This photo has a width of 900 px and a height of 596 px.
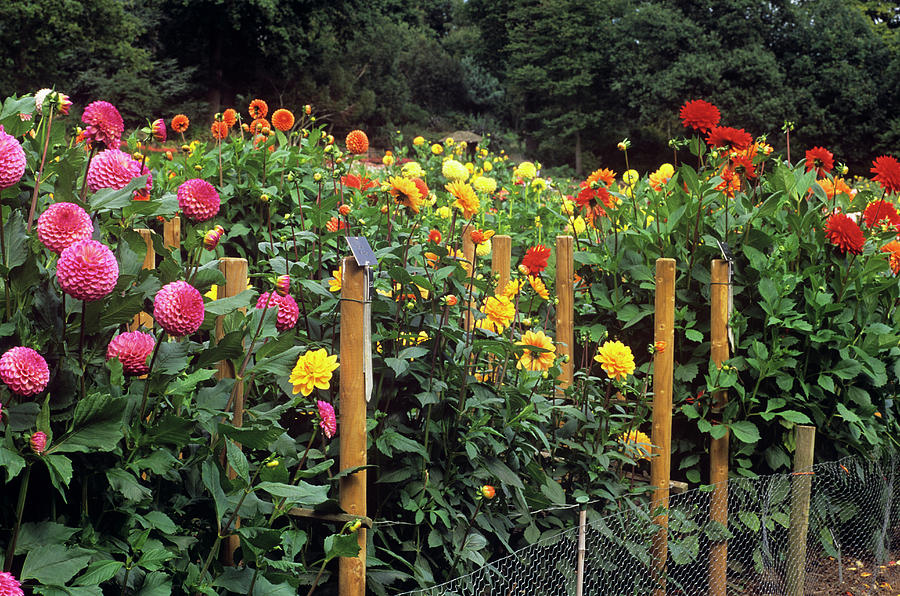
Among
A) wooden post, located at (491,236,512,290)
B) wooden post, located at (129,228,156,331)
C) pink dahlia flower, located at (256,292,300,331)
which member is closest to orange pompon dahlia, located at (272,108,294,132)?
wooden post, located at (129,228,156,331)

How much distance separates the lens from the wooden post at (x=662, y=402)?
8.55 ft

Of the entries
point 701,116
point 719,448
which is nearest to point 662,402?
point 719,448

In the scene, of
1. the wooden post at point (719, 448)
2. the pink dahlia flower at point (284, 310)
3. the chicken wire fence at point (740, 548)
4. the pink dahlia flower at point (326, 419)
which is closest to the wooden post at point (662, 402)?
the chicken wire fence at point (740, 548)

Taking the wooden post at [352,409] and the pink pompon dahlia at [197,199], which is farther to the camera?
the wooden post at [352,409]

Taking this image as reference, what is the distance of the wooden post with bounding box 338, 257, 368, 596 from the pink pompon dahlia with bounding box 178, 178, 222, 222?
1.40 feet

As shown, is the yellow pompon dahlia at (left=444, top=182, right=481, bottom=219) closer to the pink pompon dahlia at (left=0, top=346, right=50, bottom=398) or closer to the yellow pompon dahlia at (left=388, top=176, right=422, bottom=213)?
the yellow pompon dahlia at (left=388, top=176, right=422, bottom=213)

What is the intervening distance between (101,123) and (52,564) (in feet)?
2.34

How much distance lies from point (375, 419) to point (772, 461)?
163cm

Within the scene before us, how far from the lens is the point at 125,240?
1.45 meters

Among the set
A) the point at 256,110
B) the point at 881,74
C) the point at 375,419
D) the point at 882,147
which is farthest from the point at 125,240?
the point at 881,74

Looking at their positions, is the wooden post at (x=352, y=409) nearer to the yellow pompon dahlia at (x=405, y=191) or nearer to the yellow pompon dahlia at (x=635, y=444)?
the yellow pompon dahlia at (x=405, y=191)

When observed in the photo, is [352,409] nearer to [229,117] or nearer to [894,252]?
[229,117]

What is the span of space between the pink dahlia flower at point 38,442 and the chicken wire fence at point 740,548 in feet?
3.21

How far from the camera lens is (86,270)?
1125 mm
